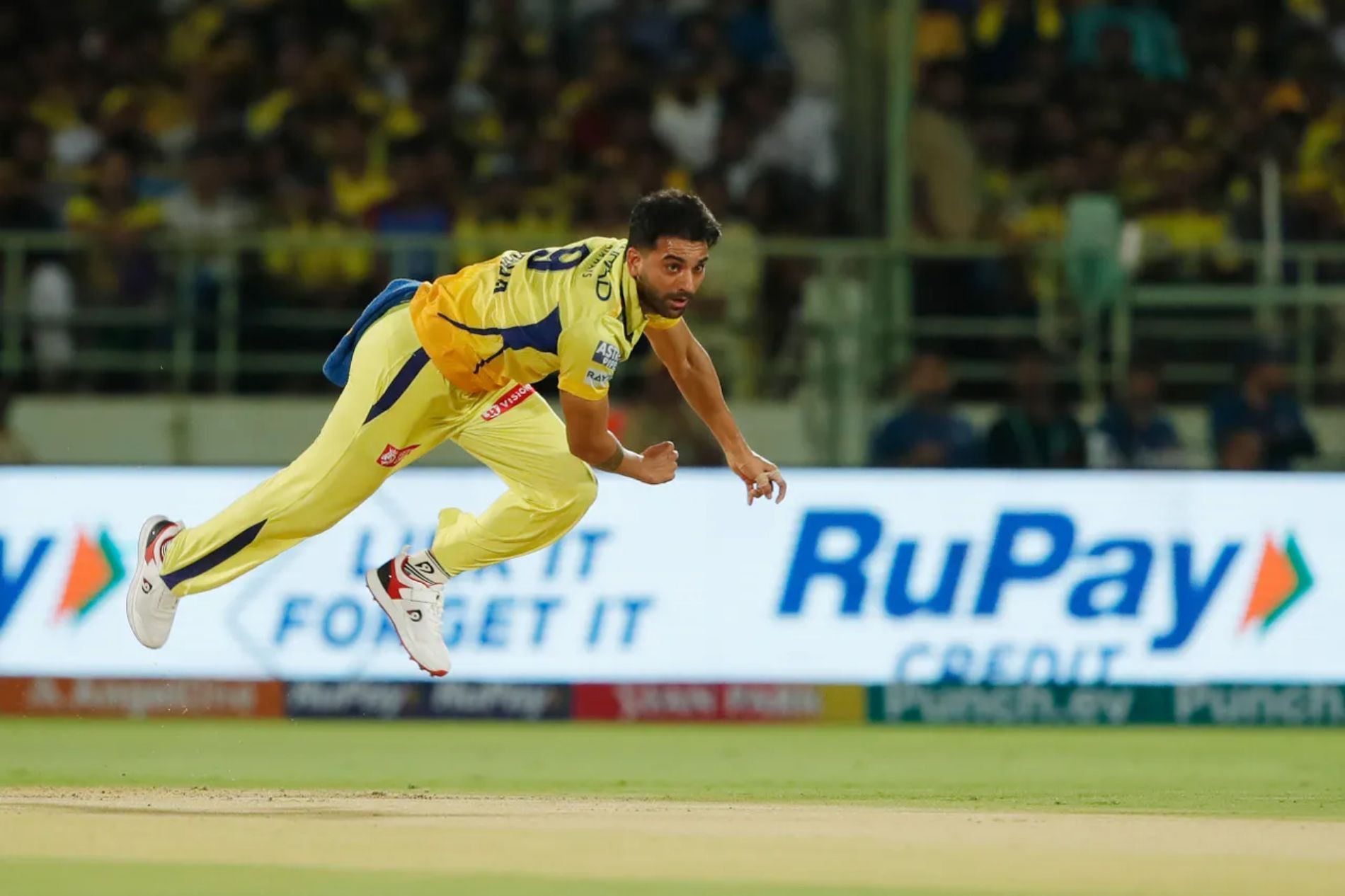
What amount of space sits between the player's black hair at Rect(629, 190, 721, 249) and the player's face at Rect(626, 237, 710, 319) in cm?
2

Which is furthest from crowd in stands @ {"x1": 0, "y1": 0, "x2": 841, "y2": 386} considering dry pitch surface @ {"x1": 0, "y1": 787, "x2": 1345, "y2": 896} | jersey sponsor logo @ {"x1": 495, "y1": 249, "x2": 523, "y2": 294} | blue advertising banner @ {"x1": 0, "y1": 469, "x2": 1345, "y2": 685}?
dry pitch surface @ {"x1": 0, "y1": 787, "x2": 1345, "y2": 896}

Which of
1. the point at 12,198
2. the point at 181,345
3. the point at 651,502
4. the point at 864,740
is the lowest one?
the point at 864,740

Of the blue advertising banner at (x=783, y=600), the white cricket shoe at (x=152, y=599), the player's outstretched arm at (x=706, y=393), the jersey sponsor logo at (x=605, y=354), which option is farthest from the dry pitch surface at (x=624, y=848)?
the blue advertising banner at (x=783, y=600)

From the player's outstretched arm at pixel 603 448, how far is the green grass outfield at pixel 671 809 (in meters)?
1.26

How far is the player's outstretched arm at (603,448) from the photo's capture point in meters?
8.22

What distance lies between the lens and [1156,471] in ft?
41.1

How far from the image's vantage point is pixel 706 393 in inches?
347

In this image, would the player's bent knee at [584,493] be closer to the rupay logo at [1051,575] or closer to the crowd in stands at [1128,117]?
the rupay logo at [1051,575]

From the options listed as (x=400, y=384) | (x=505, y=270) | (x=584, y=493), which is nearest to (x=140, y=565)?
(x=400, y=384)

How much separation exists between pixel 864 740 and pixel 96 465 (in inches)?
176

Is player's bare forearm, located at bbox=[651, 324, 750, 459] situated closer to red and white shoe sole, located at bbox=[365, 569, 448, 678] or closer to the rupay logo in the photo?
red and white shoe sole, located at bbox=[365, 569, 448, 678]

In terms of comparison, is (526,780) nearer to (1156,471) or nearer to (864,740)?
(864,740)

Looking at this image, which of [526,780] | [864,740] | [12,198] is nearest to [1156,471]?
[864,740]

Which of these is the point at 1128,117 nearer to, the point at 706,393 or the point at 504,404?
the point at 706,393
